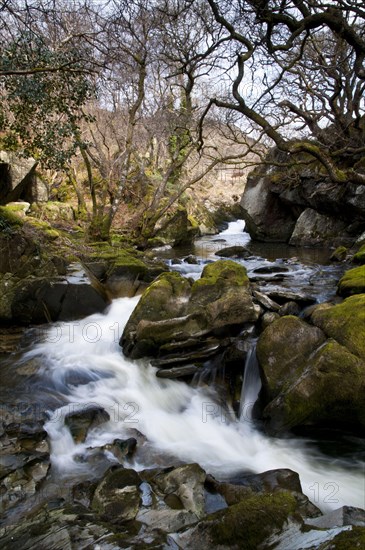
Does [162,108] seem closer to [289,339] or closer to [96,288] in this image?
[96,288]

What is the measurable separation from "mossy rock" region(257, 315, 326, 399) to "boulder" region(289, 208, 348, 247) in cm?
1255

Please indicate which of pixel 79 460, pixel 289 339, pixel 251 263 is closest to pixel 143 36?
pixel 251 263

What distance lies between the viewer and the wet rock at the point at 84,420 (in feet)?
14.9

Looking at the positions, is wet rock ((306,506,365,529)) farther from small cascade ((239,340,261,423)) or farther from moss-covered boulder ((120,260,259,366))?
moss-covered boulder ((120,260,259,366))

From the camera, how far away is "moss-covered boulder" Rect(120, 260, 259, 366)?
6172 millimetres

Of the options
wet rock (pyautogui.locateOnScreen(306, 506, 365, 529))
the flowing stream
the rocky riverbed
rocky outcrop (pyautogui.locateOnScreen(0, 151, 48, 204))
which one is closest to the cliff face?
the rocky riverbed

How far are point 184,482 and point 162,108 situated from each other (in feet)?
52.7

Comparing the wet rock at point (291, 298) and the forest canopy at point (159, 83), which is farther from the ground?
the forest canopy at point (159, 83)

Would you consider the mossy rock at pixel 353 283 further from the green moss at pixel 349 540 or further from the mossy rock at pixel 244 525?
the green moss at pixel 349 540

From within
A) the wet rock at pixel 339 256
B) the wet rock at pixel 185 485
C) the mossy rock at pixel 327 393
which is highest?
the wet rock at pixel 339 256

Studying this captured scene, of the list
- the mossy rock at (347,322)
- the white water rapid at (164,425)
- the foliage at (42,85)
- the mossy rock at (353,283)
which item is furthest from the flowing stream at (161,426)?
the foliage at (42,85)

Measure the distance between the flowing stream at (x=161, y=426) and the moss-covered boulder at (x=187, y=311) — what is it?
1.54ft

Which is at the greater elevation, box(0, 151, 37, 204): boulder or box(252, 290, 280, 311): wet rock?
box(0, 151, 37, 204): boulder

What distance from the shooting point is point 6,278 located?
297 inches
